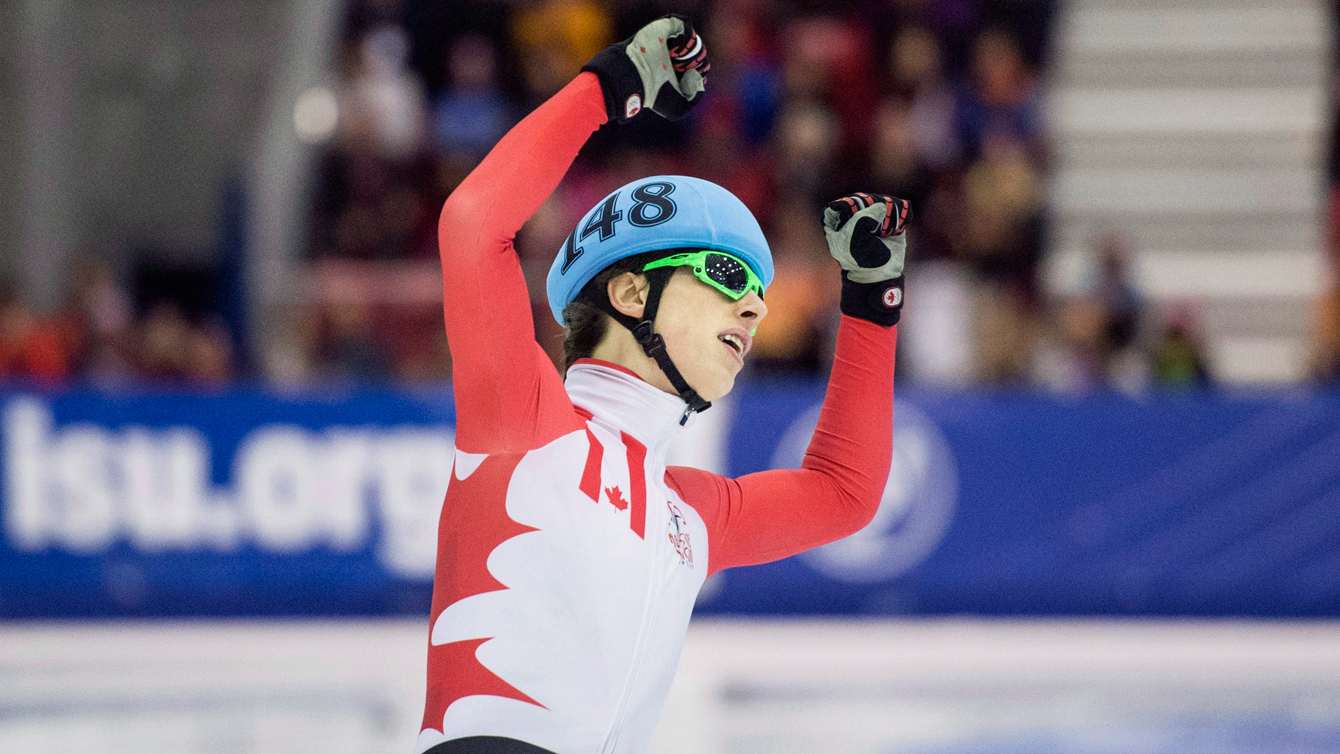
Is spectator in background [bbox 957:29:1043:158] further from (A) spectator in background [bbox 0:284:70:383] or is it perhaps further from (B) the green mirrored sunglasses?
(B) the green mirrored sunglasses

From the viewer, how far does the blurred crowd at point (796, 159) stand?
8.95 metres

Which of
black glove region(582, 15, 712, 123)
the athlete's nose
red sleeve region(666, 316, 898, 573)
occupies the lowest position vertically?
red sleeve region(666, 316, 898, 573)

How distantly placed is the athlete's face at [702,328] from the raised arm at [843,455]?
24cm

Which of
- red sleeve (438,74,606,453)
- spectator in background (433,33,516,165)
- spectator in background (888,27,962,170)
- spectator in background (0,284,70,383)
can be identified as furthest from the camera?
spectator in background (433,33,516,165)

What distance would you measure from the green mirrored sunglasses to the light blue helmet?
0.02m

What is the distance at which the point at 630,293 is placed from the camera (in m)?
2.14

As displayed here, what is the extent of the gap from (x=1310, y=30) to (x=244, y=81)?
354 inches

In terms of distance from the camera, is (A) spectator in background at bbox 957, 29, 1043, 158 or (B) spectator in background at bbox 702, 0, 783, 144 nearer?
(A) spectator in background at bbox 957, 29, 1043, 158

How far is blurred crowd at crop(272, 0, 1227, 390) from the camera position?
29.4 ft

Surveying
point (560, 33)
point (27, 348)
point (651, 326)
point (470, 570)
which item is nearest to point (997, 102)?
point (560, 33)

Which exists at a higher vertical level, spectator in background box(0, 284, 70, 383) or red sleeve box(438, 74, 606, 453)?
spectator in background box(0, 284, 70, 383)

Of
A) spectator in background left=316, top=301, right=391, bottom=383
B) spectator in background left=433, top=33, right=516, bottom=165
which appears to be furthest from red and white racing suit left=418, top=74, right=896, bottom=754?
spectator in background left=433, top=33, right=516, bottom=165

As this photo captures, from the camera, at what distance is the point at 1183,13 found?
12.9 metres

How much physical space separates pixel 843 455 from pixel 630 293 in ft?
1.70
